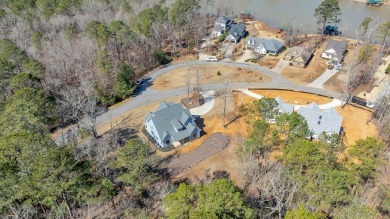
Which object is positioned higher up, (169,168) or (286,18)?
(286,18)

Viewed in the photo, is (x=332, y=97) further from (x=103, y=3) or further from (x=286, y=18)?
(x=103, y=3)

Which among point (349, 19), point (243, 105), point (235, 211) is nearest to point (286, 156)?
point (235, 211)

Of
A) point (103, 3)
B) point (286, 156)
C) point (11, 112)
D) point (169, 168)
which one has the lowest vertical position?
point (169, 168)

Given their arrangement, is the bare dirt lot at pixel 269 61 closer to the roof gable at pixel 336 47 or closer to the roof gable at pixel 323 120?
the roof gable at pixel 336 47

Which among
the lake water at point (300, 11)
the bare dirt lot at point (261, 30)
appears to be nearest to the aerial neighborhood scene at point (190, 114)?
the bare dirt lot at point (261, 30)

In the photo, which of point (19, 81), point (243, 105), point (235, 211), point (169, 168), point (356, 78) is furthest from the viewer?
point (356, 78)
